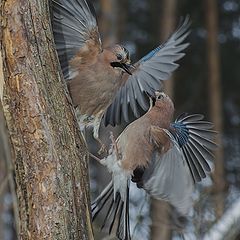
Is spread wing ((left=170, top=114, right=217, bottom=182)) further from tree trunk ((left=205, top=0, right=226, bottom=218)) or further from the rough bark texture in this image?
tree trunk ((left=205, top=0, right=226, bottom=218))

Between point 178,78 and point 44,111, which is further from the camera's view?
point 178,78

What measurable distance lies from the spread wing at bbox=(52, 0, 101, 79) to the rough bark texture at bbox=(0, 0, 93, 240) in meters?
0.39

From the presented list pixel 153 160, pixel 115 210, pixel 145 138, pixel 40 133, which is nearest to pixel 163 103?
pixel 145 138

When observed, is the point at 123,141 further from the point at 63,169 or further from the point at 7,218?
the point at 7,218

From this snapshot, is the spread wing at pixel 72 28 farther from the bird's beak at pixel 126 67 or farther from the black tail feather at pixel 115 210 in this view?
the black tail feather at pixel 115 210

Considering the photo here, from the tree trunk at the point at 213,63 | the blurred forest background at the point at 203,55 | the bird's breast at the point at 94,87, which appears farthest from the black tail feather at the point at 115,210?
the tree trunk at the point at 213,63

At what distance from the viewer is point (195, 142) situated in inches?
175

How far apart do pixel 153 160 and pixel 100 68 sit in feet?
2.21

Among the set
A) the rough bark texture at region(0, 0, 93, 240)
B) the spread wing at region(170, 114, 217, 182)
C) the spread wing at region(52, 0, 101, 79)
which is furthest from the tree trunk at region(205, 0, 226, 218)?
the rough bark texture at region(0, 0, 93, 240)

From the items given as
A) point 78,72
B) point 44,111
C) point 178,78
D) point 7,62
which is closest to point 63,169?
point 44,111

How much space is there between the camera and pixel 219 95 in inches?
406

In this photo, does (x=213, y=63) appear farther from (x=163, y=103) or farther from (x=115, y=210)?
(x=115, y=210)

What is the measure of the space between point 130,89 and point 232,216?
3.26 ft

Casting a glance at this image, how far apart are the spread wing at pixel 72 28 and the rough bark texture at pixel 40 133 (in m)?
0.39
